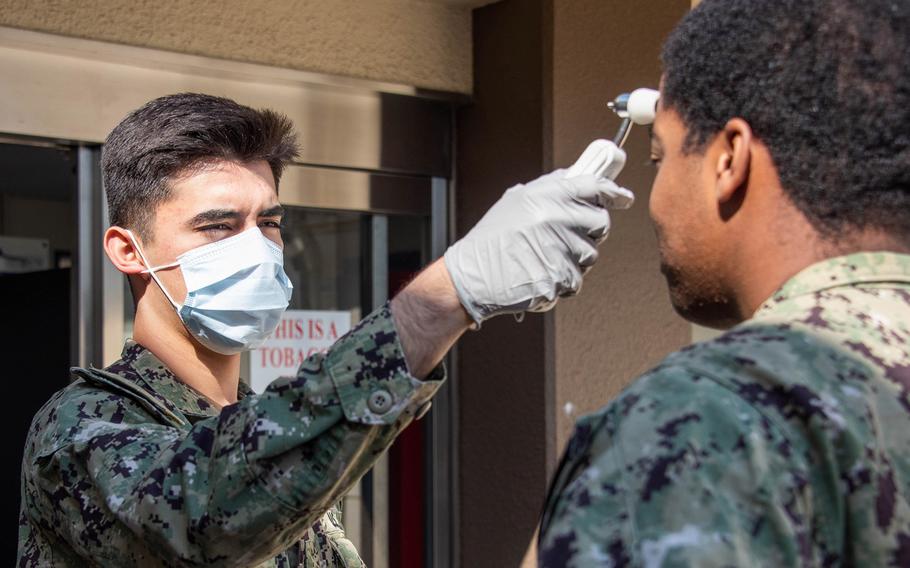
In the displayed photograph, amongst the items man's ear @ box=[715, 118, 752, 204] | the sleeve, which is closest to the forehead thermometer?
man's ear @ box=[715, 118, 752, 204]

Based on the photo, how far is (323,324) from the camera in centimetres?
418

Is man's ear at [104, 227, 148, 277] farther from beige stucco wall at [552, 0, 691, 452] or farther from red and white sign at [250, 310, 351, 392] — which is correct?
beige stucco wall at [552, 0, 691, 452]

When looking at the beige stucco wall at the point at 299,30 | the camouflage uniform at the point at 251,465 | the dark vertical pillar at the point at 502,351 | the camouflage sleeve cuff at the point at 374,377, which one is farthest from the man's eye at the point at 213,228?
the dark vertical pillar at the point at 502,351

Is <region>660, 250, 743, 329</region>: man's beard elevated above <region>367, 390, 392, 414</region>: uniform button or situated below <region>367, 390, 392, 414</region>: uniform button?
above

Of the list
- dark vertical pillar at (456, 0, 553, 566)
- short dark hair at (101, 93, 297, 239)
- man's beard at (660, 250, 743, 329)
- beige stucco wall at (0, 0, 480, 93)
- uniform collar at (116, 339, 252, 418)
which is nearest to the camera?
man's beard at (660, 250, 743, 329)

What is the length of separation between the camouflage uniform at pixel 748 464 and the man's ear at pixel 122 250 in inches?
53.8

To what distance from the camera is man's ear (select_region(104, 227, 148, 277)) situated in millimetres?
2260

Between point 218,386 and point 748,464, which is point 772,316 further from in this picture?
point 218,386

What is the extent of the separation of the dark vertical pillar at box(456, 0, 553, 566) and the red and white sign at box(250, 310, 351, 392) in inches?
20.1

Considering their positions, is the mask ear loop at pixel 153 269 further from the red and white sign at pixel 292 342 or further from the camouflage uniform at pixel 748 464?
the red and white sign at pixel 292 342

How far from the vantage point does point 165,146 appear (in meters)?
2.18

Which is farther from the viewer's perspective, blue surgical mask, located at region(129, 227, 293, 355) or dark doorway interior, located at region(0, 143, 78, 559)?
dark doorway interior, located at region(0, 143, 78, 559)

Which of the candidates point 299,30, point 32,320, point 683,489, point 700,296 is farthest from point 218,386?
point 32,320

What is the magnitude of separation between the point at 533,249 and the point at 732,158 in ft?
1.20
